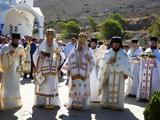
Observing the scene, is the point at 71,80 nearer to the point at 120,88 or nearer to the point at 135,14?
the point at 120,88

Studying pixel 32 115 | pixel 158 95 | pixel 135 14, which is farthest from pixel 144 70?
pixel 135 14

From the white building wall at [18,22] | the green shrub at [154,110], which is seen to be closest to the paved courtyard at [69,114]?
the green shrub at [154,110]

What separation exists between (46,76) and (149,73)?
345cm

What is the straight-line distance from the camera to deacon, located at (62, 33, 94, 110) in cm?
1081

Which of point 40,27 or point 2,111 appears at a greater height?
point 40,27

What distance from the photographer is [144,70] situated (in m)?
13.0

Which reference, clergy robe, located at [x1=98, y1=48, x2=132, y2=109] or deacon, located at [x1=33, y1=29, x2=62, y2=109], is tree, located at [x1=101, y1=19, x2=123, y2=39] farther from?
deacon, located at [x1=33, y1=29, x2=62, y2=109]

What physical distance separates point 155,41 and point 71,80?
3.03 meters

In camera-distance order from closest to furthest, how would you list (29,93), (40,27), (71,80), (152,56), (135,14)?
(71,80) < (152,56) < (29,93) < (40,27) < (135,14)

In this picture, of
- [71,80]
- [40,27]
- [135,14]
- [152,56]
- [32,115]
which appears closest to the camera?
[32,115]

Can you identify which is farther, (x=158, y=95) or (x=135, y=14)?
(x=135, y=14)

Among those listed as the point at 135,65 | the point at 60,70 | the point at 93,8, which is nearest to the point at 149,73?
the point at 135,65

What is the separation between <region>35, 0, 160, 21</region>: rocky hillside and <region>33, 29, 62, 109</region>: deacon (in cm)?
9271

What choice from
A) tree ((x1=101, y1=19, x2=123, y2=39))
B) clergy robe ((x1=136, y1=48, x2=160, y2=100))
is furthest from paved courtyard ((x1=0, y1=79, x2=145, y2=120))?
tree ((x1=101, y1=19, x2=123, y2=39))
